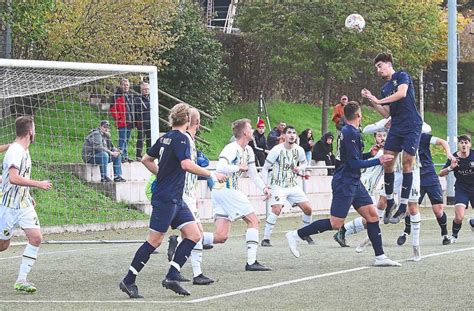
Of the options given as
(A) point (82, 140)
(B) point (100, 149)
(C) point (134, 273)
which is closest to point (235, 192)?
(C) point (134, 273)

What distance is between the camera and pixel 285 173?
2009cm

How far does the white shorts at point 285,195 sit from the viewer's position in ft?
66.1

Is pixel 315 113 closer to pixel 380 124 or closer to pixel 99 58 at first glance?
pixel 99 58

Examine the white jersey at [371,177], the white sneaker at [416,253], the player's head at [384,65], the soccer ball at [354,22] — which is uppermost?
the soccer ball at [354,22]

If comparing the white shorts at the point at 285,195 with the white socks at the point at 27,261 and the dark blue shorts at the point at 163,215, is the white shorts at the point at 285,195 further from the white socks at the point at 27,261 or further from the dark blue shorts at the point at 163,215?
the dark blue shorts at the point at 163,215

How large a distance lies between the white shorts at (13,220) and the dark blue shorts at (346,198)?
158 inches

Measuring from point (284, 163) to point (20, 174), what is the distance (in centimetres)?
730

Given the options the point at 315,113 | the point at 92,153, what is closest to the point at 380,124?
the point at 92,153

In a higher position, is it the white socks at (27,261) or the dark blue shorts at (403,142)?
the dark blue shorts at (403,142)

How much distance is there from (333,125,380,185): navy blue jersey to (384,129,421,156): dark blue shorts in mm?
581

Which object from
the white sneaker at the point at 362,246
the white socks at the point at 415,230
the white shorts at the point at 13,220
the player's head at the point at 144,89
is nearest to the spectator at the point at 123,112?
the player's head at the point at 144,89

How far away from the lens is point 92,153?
24047mm

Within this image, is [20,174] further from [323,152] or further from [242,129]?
[323,152]

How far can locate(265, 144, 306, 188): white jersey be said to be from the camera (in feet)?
65.4
